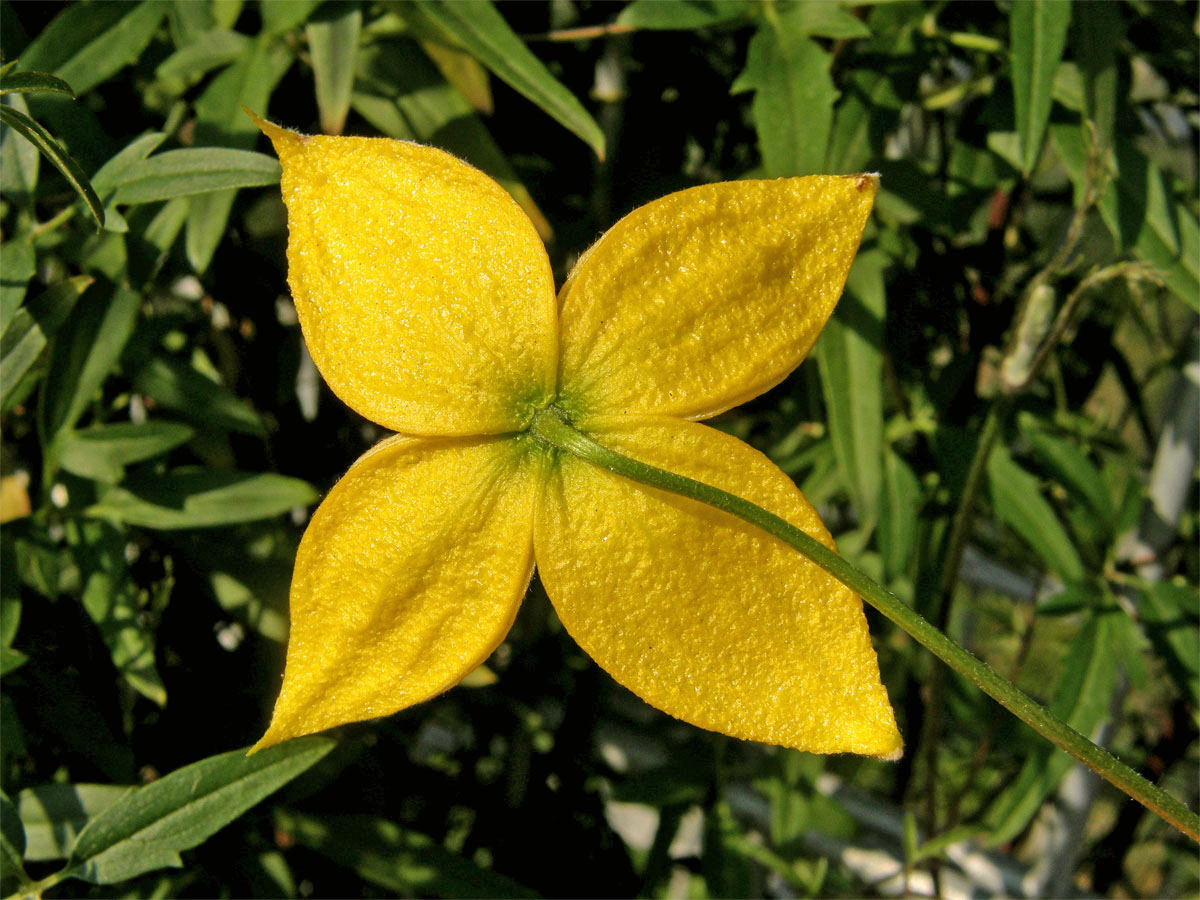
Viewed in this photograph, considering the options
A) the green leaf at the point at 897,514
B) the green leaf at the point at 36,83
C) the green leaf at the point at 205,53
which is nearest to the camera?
the green leaf at the point at 36,83

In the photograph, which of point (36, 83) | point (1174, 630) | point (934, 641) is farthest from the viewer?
point (1174, 630)

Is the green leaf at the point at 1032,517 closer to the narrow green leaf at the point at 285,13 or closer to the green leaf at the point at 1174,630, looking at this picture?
the green leaf at the point at 1174,630

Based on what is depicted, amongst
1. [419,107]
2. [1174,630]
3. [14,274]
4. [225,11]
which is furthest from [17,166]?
[1174,630]

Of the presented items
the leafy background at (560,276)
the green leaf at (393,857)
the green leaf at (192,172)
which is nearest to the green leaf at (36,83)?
the leafy background at (560,276)

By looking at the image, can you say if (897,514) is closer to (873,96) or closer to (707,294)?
(873,96)

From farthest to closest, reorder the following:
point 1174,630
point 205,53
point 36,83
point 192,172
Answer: point 1174,630, point 205,53, point 192,172, point 36,83

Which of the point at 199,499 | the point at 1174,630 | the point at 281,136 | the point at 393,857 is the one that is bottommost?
the point at 393,857
